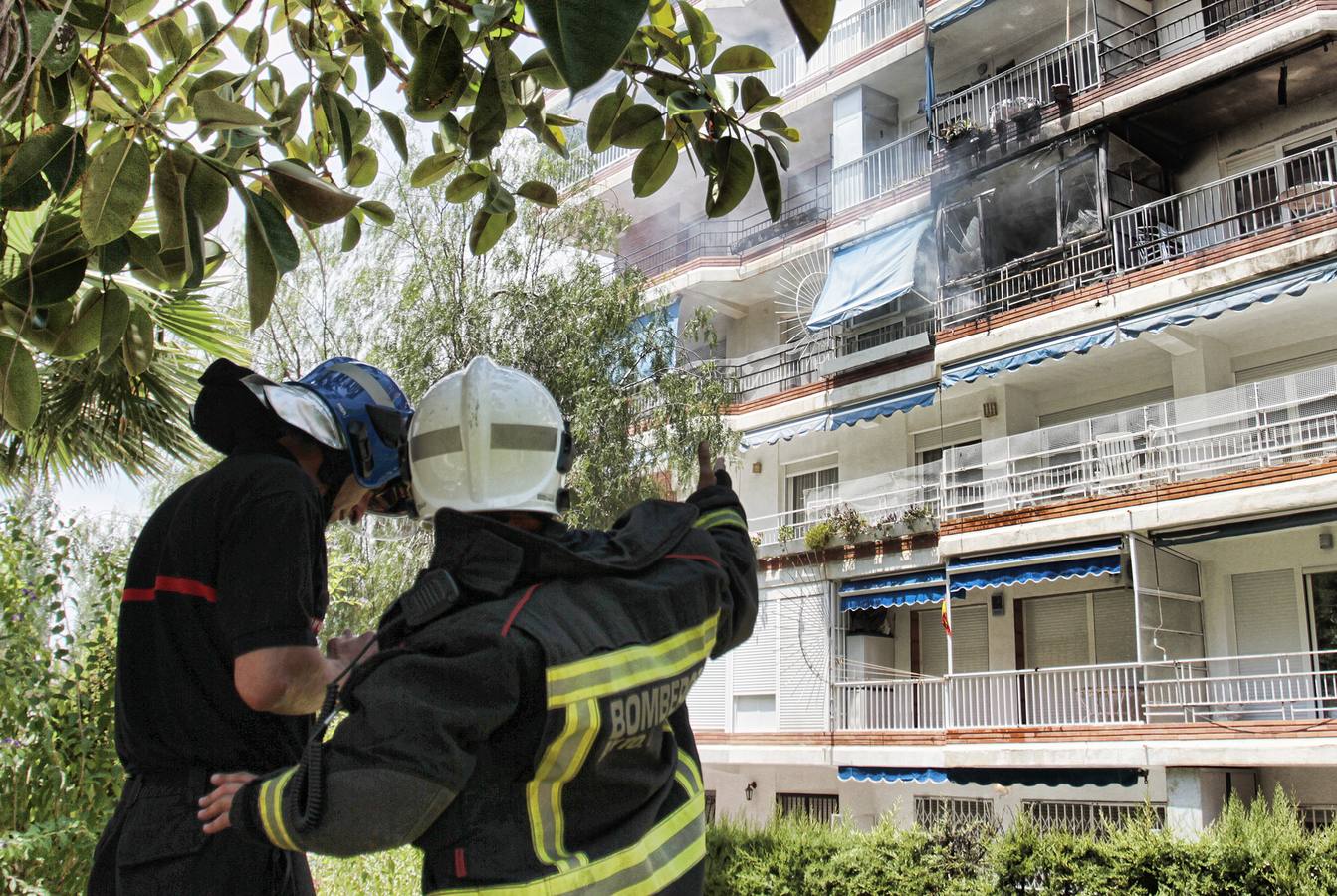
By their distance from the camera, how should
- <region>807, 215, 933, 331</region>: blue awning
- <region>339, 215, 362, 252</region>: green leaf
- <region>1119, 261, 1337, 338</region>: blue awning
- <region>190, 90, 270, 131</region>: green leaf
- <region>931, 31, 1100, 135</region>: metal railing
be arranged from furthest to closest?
1. <region>807, 215, 933, 331</region>: blue awning
2. <region>931, 31, 1100, 135</region>: metal railing
3. <region>1119, 261, 1337, 338</region>: blue awning
4. <region>339, 215, 362, 252</region>: green leaf
5. <region>190, 90, 270, 131</region>: green leaf

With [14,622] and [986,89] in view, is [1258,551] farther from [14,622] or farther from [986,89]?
[14,622]

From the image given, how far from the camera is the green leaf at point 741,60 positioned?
7.28 feet

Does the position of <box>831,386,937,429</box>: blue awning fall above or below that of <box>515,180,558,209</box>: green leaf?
above

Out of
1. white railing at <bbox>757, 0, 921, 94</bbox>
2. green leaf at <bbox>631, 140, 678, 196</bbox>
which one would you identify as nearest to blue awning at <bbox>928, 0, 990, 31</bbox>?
white railing at <bbox>757, 0, 921, 94</bbox>

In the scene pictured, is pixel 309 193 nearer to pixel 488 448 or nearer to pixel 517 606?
pixel 488 448

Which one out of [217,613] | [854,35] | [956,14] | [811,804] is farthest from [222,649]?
[854,35]

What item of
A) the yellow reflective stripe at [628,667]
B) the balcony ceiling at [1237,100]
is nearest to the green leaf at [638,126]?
the yellow reflective stripe at [628,667]

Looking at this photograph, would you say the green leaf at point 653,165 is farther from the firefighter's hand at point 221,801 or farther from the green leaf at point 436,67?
the firefighter's hand at point 221,801

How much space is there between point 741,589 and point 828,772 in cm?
1814

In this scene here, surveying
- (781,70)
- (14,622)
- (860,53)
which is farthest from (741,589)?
(781,70)

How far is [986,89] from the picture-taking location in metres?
18.1

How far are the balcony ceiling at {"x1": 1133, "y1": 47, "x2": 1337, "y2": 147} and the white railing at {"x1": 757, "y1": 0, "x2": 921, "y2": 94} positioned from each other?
511cm

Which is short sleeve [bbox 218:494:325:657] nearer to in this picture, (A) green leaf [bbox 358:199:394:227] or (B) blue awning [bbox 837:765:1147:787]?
(A) green leaf [bbox 358:199:394:227]

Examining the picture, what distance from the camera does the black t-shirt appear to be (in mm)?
1890
